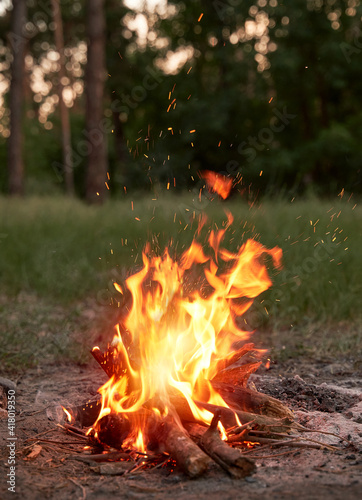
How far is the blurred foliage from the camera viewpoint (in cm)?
2308

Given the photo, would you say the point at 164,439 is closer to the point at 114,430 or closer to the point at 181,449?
the point at 181,449

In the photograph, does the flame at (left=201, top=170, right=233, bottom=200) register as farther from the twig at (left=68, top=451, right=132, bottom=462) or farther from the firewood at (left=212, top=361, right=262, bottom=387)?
the twig at (left=68, top=451, right=132, bottom=462)

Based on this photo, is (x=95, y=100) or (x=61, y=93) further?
(x=61, y=93)

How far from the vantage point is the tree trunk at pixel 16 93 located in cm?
1833

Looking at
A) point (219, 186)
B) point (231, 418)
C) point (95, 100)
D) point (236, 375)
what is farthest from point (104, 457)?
point (95, 100)

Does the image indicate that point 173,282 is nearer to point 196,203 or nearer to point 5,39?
point 196,203

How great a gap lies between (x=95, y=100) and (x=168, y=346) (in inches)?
446

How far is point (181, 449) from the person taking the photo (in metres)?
3.03

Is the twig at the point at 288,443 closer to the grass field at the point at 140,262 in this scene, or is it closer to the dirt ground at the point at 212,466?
the dirt ground at the point at 212,466

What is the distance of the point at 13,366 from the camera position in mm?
5188

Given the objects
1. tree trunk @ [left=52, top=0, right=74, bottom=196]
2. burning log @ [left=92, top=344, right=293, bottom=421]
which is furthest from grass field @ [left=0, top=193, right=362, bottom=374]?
tree trunk @ [left=52, top=0, right=74, bottom=196]

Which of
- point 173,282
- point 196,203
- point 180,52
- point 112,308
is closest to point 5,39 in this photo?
point 180,52

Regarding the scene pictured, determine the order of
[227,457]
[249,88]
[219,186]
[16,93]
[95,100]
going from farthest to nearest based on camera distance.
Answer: [249,88]
[16,93]
[95,100]
[219,186]
[227,457]

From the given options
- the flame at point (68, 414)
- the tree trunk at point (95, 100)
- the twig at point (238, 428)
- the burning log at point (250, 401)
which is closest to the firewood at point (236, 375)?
the burning log at point (250, 401)
